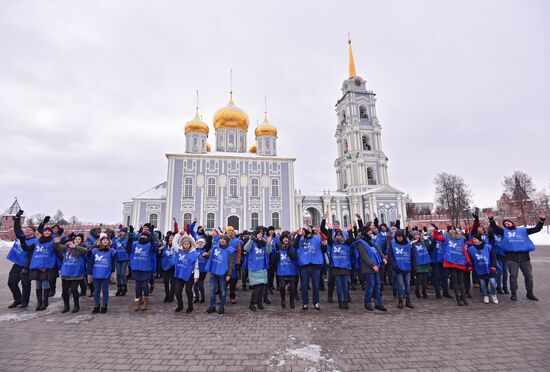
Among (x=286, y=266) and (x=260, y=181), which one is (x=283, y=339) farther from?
(x=260, y=181)

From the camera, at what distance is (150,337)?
4586 mm

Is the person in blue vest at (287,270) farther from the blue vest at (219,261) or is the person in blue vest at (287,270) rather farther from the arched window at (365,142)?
the arched window at (365,142)

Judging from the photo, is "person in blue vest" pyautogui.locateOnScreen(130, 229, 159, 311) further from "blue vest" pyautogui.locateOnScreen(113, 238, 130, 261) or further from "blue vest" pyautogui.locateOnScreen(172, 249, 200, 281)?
"blue vest" pyautogui.locateOnScreen(113, 238, 130, 261)

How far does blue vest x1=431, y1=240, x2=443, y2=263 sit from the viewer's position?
7620 millimetres

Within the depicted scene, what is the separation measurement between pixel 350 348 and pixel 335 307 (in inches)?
94.3

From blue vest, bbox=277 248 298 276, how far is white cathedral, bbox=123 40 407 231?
28.2 metres

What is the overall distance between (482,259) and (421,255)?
4.45ft

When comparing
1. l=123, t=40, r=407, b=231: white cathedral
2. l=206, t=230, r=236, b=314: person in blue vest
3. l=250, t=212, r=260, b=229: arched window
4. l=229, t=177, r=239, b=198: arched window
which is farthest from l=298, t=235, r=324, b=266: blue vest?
l=229, t=177, r=239, b=198: arched window

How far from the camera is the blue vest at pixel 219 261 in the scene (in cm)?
614

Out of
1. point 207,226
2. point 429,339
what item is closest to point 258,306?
point 429,339

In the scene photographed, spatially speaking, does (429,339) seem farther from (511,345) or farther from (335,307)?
(335,307)

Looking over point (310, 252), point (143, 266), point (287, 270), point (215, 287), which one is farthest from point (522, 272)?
point (143, 266)

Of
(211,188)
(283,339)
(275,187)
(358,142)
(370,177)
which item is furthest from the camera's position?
(370,177)

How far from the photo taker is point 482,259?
688 centimetres
